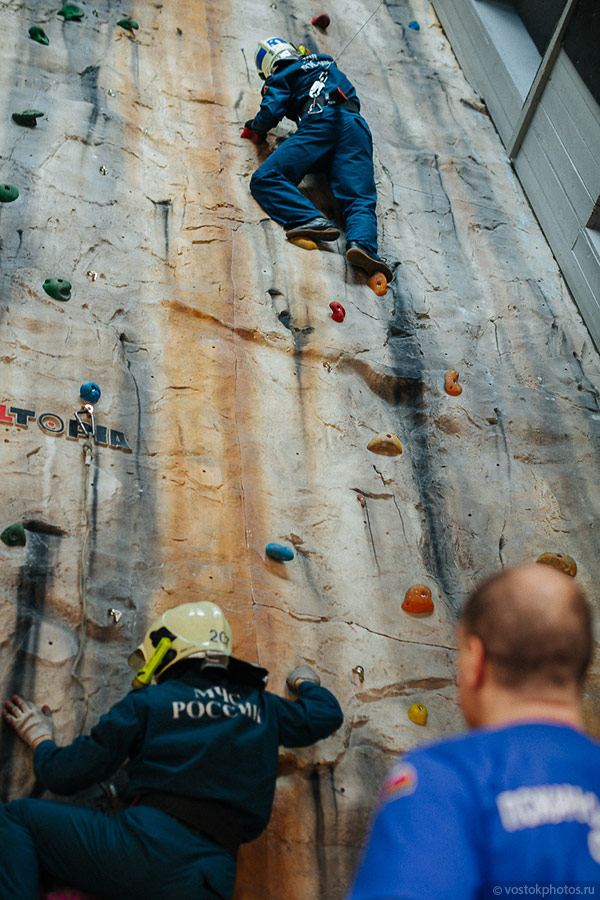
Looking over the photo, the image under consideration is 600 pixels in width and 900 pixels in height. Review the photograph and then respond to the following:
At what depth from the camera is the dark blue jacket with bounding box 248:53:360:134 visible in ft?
15.5

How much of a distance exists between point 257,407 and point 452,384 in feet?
3.15

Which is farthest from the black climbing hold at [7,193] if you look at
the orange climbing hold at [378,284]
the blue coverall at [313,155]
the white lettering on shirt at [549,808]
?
the white lettering on shirt at [549,808]

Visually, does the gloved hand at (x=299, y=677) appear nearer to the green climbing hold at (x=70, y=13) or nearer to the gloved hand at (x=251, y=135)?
the gloved hand at (x=251, y=135)

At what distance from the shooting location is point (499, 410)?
3.85m

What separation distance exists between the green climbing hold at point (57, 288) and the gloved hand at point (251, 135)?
187 cm

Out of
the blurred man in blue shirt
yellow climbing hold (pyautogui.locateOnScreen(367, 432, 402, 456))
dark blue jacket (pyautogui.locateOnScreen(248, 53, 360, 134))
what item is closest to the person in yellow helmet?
the blurred man in blue shirt

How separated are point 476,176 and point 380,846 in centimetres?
488

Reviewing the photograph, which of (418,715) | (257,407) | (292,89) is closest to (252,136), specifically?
(292,89)

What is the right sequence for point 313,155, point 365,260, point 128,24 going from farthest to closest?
1. point 128,24
2. point 313,155
3. point 365,260

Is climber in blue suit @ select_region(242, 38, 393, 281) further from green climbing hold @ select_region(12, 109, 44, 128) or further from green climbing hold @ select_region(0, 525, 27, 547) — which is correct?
green climbing hold @ select_region(0, 525, 27, 547)

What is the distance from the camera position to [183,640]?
222 centimetres

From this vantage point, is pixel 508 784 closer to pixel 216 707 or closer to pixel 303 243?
pixel 216 707

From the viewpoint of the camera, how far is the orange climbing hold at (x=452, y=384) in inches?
151

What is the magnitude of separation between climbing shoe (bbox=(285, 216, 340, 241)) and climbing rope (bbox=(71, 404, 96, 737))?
162cm
